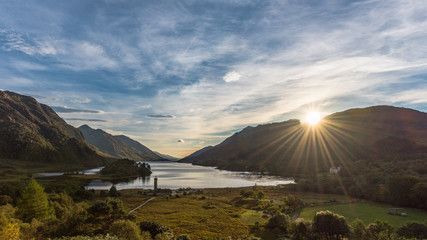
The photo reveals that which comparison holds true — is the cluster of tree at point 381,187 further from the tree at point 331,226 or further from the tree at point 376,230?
the tree at point 331,226

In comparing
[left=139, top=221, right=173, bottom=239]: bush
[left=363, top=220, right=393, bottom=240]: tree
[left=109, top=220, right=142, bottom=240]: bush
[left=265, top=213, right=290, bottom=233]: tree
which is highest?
[left=109, top=220, right=142, bottom=240]: bush

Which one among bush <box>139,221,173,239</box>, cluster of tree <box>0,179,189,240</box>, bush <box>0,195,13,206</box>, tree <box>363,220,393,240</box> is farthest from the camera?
bush <box>0,195,13,206</box>

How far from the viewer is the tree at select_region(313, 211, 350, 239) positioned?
90.0ft

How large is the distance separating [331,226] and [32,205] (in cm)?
4173

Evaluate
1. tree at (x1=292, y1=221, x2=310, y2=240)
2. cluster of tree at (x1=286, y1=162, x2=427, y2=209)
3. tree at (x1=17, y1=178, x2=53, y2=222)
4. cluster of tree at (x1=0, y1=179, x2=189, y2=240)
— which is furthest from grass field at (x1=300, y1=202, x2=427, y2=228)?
tree at (x1=17, y1=178, x2=53, y2=222)

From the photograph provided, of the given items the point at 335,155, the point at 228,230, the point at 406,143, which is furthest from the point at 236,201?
the point at 406,143

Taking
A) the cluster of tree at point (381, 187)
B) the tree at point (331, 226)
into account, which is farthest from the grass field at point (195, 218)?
the cluster of tree at point (381, 187)

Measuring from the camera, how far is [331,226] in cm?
2748

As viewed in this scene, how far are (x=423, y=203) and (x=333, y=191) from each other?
29.3 meters

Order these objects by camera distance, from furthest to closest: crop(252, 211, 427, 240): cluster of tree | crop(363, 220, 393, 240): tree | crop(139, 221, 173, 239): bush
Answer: crop(139, 221, 173, 239): bush
crop(252, 211, 427, 240): cluster of tree
crop(363, 220, 393, 240): tree

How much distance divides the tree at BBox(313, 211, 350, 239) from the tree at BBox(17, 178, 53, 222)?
3841 cm

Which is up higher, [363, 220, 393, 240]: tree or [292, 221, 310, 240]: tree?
[363, 220, 393, 240]: tree

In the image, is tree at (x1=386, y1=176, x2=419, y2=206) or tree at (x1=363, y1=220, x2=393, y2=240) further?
tree at (x1=386, y1=176, x2=419, y2=206)

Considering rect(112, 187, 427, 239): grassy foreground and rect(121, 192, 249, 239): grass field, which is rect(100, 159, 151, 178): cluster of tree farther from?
rect(121, 192, 249, 239): grass field
